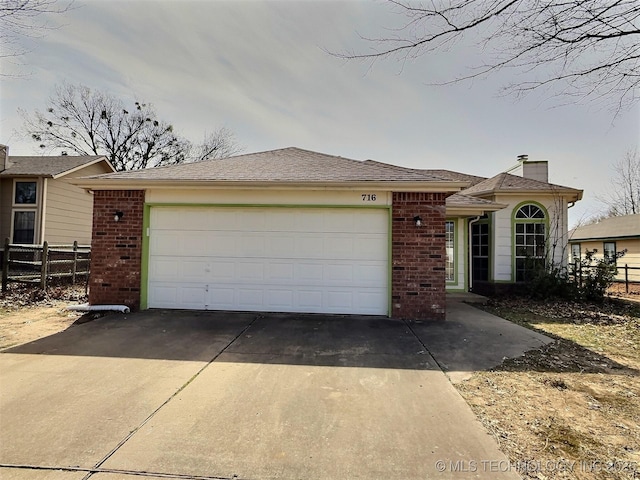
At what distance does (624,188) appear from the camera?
29.7 meters

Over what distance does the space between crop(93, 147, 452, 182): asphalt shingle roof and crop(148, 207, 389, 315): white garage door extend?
71 centimetres

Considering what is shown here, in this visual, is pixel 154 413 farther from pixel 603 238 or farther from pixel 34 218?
pixel 603 238

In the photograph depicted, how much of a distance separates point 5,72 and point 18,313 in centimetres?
506

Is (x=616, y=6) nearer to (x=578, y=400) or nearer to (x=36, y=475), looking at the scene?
(x=578, y=400)

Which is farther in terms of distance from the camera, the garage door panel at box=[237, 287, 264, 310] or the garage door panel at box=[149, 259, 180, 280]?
the garage door panel at box=[149, 259, 180, 280]

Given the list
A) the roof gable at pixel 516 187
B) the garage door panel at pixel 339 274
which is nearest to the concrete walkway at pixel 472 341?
the garage door panel at pixel 339 274

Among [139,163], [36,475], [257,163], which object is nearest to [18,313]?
[257,163]

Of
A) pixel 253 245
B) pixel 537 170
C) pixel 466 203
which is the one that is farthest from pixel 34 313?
pixel 537 170

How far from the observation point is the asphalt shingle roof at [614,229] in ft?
61.9

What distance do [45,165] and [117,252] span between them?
9.90 meters

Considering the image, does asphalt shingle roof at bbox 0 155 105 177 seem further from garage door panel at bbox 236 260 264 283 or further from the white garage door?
garage door panel at bbox 236 260 264 283

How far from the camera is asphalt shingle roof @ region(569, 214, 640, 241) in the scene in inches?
743

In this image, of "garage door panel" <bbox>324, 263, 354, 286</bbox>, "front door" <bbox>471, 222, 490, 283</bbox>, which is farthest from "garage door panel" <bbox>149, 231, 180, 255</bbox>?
"front door" <bbox>471, 222, 490, 283</bbox>

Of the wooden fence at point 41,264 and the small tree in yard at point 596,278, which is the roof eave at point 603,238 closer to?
the small tree in yard at point 596,278
